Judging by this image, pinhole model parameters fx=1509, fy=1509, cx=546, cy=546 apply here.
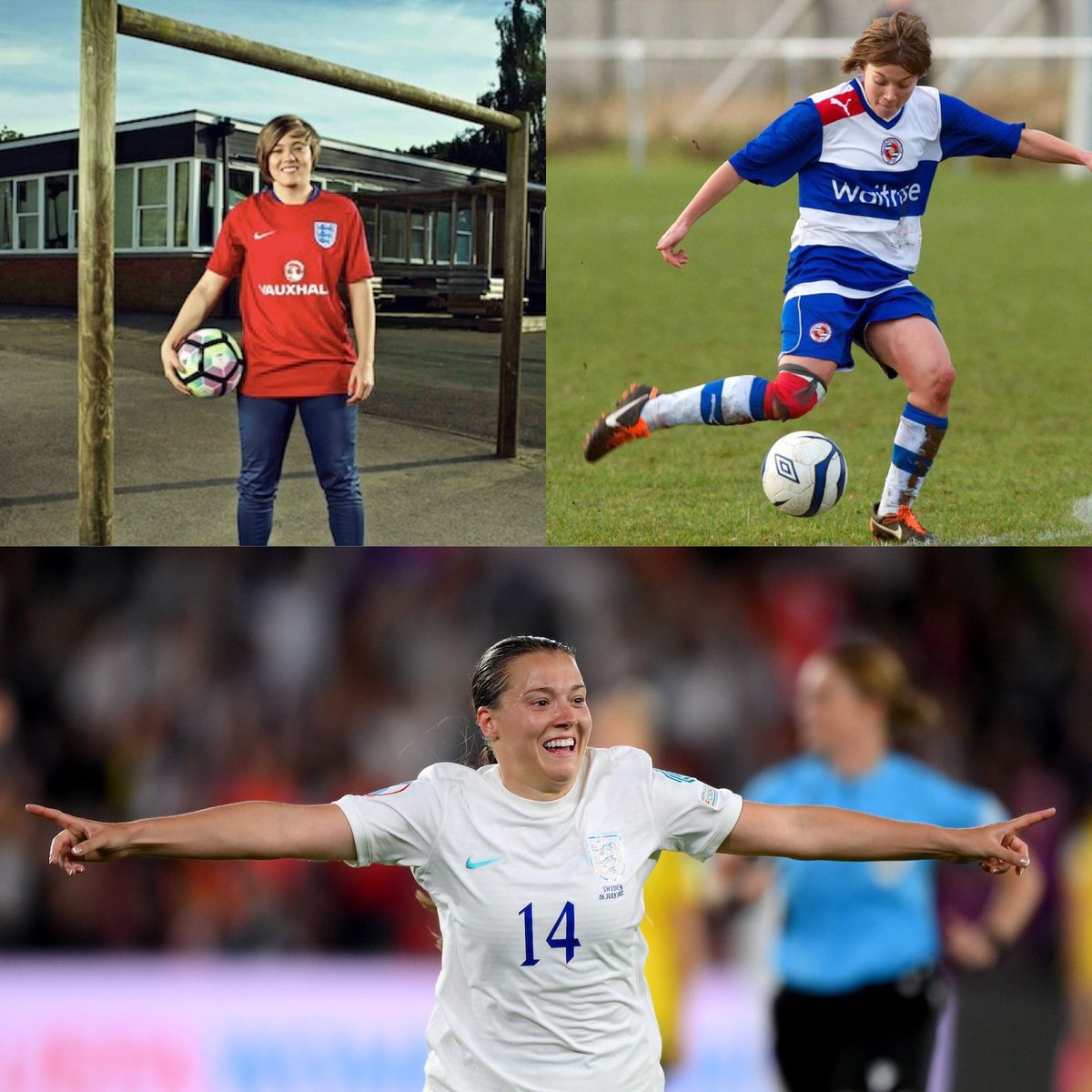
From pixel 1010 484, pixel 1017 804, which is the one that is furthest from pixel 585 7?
pixel 1017 804

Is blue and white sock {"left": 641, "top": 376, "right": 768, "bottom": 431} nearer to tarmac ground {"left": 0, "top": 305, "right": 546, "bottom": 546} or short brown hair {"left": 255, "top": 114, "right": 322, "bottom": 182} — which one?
tarmac ground {"left": 0, "top": 305, "right": 546, "bottom": 546}

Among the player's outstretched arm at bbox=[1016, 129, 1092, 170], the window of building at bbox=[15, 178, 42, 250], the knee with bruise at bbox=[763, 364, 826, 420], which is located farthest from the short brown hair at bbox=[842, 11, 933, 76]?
the window of building at bbox=[15, 178, 42, 250]

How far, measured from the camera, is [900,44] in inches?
232

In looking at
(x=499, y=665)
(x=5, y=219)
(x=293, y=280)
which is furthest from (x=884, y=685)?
(x=5, y=219)

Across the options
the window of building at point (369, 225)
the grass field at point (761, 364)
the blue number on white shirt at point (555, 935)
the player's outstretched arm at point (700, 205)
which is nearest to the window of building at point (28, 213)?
the window of building at point (369, 225)

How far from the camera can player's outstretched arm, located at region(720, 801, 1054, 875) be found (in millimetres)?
2754

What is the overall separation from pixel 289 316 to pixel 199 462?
0.80 meters

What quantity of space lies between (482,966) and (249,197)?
4579mm

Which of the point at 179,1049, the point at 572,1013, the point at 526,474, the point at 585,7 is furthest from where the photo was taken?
the point at 585,7

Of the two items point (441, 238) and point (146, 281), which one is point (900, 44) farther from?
point (146, 281)

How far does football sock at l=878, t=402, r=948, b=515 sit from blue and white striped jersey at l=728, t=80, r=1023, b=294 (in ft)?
1.83

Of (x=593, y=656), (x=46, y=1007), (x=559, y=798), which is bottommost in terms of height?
(x=46, y=1007)

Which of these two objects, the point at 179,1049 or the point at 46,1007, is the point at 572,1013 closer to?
the point at 179,1049

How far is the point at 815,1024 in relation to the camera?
14.8 feet
